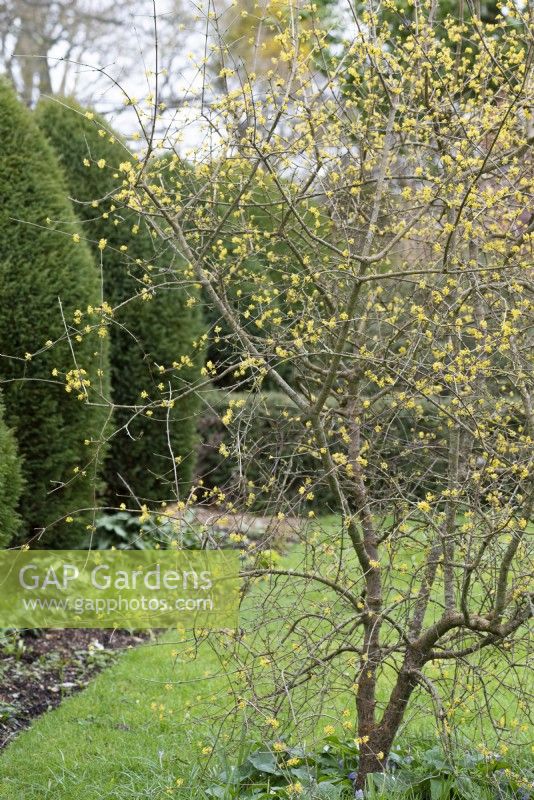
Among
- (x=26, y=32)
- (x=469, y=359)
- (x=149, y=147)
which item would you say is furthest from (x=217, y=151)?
(x=26, y=32)

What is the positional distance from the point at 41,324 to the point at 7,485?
1323 millimetres

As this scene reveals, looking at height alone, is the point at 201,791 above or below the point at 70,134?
below

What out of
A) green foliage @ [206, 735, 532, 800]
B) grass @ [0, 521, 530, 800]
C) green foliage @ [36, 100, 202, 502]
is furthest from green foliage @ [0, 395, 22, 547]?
green foliage @ [36, 100, 202, 502]

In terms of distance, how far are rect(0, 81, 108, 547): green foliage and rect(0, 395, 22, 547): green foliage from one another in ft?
2.36

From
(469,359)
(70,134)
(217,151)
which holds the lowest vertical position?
(469,359)

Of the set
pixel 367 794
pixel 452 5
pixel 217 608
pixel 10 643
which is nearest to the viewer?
pixel 367 794

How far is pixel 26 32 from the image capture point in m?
17.2

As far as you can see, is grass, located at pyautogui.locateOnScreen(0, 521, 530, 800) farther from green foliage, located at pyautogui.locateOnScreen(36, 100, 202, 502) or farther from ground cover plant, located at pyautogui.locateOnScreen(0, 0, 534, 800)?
green foliage, located at pyautogui.locateOnScreen(36, 100, 202, 502)

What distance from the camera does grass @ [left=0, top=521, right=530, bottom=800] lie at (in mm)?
3408

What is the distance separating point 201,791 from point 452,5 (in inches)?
423

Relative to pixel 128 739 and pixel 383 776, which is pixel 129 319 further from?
pixel 383 776

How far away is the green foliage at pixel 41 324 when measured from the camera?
5.81 m

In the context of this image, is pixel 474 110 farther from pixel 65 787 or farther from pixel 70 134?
pixel 70 134

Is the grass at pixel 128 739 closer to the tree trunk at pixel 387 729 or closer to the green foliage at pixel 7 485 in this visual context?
the tree trunk at pixel 387 729
